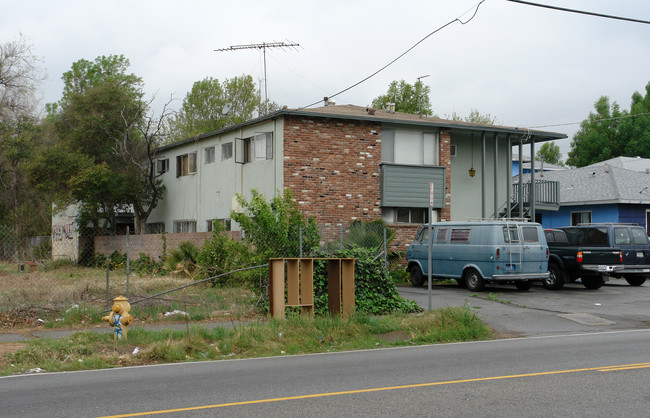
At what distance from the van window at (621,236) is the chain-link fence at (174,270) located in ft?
23.5

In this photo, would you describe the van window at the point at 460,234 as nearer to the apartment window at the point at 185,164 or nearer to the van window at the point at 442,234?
the van window at the point at 442,234

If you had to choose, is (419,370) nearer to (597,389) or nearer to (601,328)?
(597,389)

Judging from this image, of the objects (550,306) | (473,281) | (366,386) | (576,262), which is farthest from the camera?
(576,262)

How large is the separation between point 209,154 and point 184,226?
3.94 m

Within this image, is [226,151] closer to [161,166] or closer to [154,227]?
[161,166]

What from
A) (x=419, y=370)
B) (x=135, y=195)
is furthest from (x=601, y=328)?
(x=135, y=195)

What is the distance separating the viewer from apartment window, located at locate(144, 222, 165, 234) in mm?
34250

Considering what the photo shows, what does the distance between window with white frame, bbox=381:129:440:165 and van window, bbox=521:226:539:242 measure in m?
7.52

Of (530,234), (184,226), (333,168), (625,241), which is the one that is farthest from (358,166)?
(184,226)

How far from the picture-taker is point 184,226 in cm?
3195

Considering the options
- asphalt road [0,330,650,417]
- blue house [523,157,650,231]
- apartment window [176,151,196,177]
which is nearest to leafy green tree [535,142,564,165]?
blue house [523,157,650,231]

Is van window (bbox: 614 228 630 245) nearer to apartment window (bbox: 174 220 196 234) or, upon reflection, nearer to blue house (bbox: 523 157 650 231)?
blue house (bbox: 523 157 650 231)

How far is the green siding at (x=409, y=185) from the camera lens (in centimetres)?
2598

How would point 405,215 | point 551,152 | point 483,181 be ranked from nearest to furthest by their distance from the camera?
point 405,215 → point 483,181 → point 551,152
